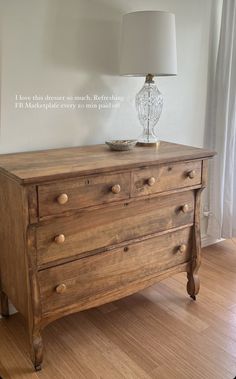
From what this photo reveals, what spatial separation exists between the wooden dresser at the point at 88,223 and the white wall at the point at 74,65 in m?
0.16

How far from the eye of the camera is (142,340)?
5.97 feet

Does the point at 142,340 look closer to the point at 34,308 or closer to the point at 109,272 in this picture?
the point at 109,272

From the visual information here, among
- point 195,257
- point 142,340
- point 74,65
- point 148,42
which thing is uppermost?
point 148,42

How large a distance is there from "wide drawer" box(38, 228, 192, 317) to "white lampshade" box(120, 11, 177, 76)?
894 mm

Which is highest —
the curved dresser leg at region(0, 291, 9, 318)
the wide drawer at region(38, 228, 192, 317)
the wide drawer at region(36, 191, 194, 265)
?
the wide drawer at region(36, 191, 194, 265)

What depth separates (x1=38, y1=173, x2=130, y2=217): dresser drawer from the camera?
4.72 feet

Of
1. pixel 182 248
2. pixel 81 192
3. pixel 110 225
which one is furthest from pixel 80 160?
pixel 182 248

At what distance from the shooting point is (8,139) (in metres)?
1.82

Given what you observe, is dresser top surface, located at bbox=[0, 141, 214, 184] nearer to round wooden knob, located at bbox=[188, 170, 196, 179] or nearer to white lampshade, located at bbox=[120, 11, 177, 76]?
round wooden knob, located at bbox=[188, 170, 196, 179]

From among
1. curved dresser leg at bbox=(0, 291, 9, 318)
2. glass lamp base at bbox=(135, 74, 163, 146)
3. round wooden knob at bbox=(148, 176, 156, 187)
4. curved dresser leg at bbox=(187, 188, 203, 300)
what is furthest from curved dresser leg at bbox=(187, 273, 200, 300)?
curved dresser leg at bbox=(0, 291, 9, 318)

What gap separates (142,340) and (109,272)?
40 centimetres

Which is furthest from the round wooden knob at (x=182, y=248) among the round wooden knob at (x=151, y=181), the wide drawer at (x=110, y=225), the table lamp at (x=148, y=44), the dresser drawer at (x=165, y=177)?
the table lamp at (x=148, y=44)

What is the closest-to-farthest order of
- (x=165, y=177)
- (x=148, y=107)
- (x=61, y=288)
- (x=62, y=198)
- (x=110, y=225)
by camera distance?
(x=62, y=198)
(x=61, y=288)
(x=110, y=225)
(x=165, y=177)
(x=148, y=107)

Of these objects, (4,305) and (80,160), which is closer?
(80,160)
